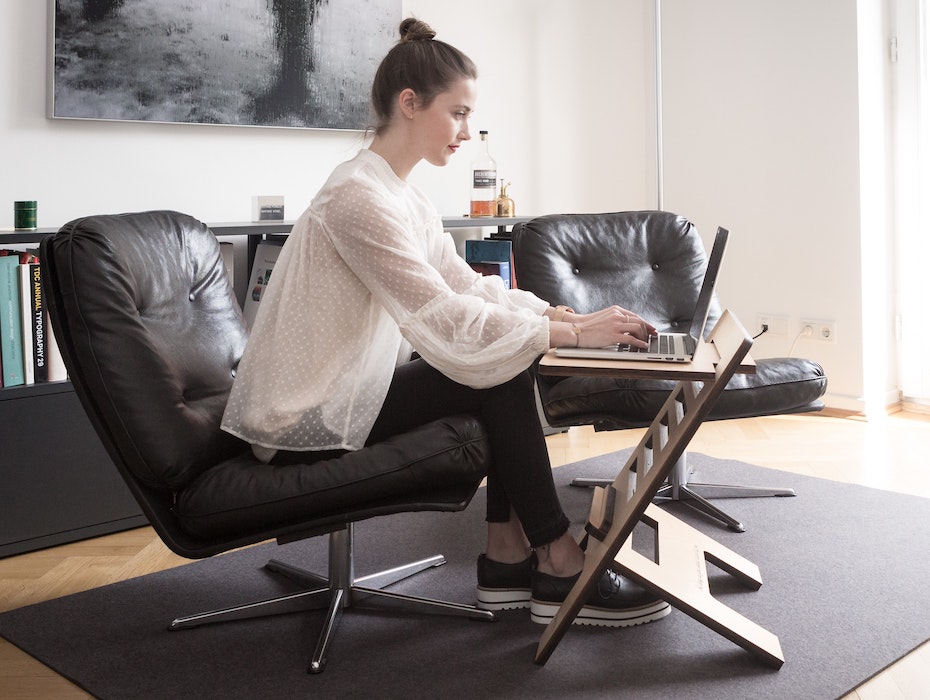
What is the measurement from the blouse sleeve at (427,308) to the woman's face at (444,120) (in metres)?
0.19

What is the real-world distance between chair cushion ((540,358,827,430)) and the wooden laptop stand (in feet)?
0.71

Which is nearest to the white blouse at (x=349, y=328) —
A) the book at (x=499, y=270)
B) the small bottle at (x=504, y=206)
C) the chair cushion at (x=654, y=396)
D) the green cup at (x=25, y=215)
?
the chair cushion at (x=654, y=396)

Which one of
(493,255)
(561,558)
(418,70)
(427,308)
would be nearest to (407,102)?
(418,70)

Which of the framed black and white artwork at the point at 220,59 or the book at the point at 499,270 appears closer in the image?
the framed black and white artwork at the point at 220,59

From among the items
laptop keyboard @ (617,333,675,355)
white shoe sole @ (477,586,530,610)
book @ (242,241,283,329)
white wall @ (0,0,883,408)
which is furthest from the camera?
white wall @ (0,0,883,408)

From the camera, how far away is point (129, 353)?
1.71 metres

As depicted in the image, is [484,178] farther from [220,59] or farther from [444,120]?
[444,120]

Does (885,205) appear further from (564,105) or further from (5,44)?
(5,44)

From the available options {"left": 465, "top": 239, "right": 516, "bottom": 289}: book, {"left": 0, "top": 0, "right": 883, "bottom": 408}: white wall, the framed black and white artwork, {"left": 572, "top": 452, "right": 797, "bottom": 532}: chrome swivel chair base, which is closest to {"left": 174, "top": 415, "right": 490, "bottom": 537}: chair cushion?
{"left": 572, "top": 452, "right": 797, "bottom": 532}: chrome swivel chair base

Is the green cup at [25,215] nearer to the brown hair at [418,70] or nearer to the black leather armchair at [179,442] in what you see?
the black leather armchair at [179,442]

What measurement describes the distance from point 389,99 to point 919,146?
105 inches

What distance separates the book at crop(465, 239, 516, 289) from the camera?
3.49 metres

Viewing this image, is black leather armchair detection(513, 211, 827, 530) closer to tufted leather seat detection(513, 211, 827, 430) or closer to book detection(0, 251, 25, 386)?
tufted leather seat detection(513, 211, 827, 430)

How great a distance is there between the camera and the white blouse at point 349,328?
5.75ft
